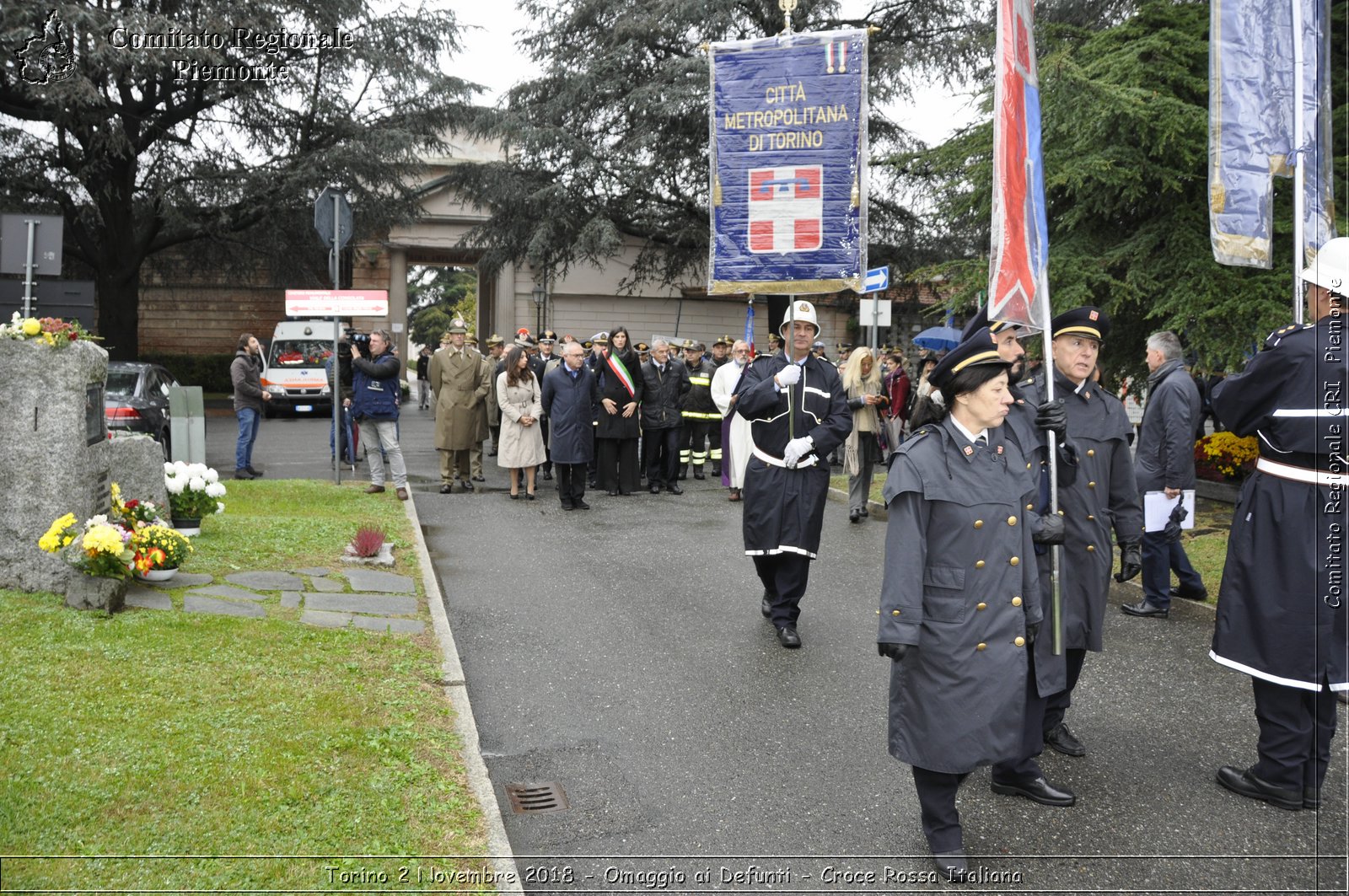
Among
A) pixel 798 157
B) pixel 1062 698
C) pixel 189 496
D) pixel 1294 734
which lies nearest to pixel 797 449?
pixel 798 157

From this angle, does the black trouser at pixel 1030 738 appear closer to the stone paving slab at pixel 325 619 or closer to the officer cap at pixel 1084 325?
the officer cap at pixel 1084 325

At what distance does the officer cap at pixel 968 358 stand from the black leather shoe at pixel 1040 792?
5.86 ft

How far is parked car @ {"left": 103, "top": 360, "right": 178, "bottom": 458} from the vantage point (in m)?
14.3

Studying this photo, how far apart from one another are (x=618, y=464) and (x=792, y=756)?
33.0 feet

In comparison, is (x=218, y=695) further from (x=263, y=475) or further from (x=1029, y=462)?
(x=263, y=475)

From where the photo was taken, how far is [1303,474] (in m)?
4.90

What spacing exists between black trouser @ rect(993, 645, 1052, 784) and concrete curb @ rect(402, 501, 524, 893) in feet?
6.76

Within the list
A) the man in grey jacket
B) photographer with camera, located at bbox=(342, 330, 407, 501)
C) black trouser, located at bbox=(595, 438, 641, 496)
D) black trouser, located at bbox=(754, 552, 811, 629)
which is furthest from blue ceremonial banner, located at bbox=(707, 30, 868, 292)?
black trouser, located at bbox=(595, 438, 641, 496)

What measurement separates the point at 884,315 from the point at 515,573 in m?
10.0

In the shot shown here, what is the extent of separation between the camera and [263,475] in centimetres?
1603

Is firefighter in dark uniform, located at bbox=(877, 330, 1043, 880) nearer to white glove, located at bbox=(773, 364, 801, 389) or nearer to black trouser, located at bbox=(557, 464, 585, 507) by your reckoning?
white glove, located at bbox=(773, 364, 801, 389)

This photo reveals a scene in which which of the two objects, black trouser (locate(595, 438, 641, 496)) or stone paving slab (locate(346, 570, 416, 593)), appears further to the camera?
black trouser (locate(595, 438, 641, 496))

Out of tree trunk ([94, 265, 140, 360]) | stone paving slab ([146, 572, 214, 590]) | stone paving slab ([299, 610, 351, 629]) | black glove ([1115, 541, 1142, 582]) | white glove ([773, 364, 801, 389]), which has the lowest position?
stone paving slab ([299, 610, 351, 629])

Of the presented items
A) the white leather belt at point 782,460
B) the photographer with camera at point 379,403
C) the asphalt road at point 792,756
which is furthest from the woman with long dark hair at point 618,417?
the white leather belt at point 782,460
